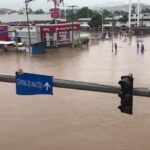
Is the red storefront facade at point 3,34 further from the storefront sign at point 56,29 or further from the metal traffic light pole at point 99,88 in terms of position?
the metal traffic light pole at point 99,88

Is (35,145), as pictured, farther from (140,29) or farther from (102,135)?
(140,29)

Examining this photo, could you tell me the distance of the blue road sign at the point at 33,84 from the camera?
25.7 feet

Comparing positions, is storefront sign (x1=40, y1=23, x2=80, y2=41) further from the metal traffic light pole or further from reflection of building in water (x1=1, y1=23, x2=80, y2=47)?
the metal traffic light pole

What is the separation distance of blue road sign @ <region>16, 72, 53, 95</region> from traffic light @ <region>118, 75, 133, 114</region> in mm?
1557

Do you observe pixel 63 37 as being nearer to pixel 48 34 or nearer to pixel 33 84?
pixel 48 34

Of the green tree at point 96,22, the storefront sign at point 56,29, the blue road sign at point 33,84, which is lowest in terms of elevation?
the green tree at point 96,22

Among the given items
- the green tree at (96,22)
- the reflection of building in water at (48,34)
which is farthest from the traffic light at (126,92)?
the green tree at (96,22)

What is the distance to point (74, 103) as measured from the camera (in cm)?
2097

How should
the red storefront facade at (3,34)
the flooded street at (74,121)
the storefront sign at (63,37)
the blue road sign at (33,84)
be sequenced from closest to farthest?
the blue road sign at (33,84) → the flooded street at (74,121) → the storefront sign at (63,37) → the red storefront facade at (3,34)

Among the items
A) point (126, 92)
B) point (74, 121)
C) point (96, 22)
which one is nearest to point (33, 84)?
point (126, 92)

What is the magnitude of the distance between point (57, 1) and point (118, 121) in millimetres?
43013

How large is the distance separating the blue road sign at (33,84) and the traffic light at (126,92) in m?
1.56

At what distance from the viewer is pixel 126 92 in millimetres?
6836

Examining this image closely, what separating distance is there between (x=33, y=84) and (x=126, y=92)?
80.6 inches
